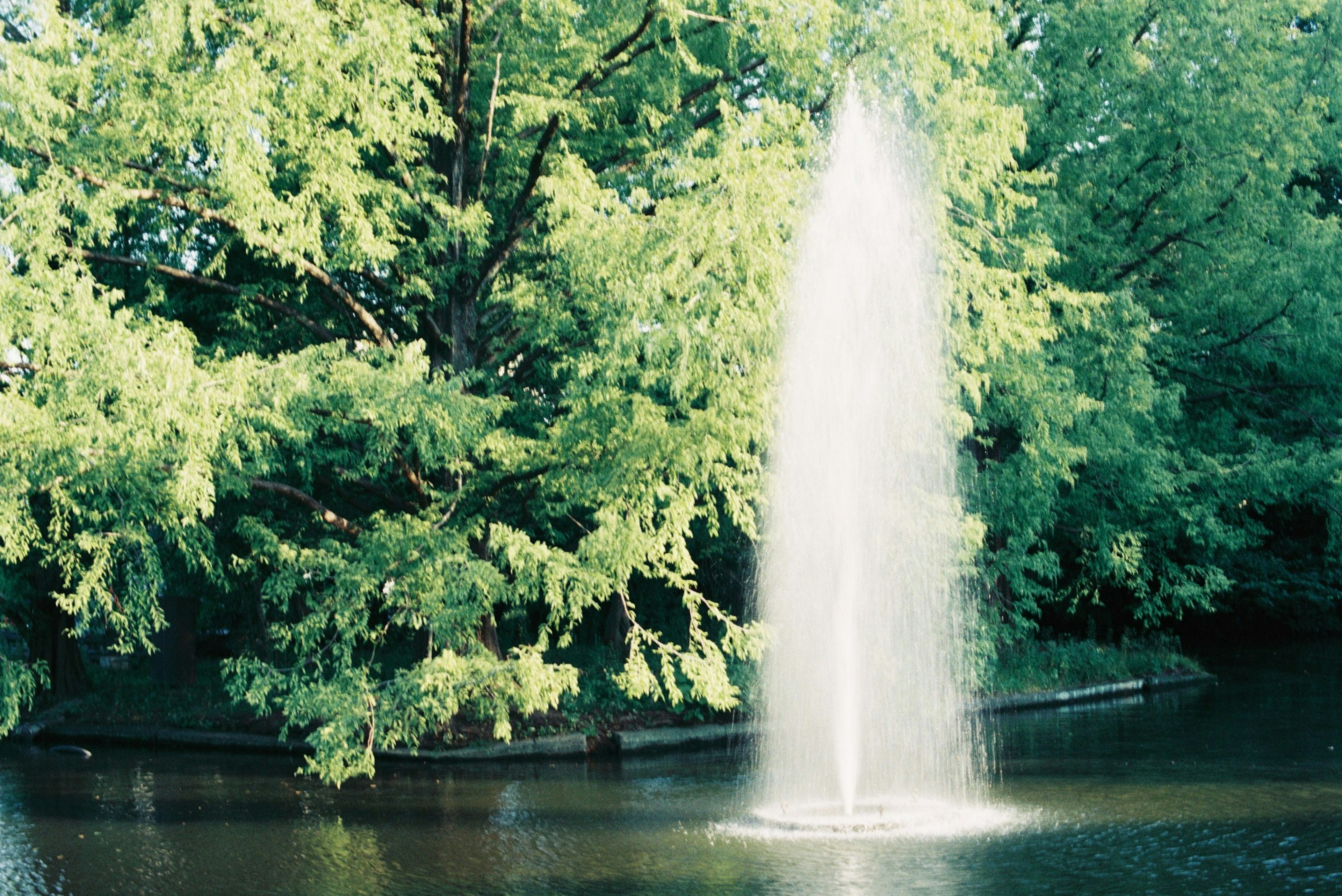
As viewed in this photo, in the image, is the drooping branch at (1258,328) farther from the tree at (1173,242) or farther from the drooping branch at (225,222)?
the drooping branch at (225,222)

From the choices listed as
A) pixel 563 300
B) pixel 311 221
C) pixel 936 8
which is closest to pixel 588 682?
pixel 563 300

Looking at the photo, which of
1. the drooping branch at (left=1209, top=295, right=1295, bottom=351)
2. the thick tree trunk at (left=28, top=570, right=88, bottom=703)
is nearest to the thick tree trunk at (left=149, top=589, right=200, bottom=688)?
the thick tree trunk at (left=28, top=570, right=88, bottom=703)

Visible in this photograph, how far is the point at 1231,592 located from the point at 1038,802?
96.9 feet

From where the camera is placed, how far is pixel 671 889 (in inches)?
348

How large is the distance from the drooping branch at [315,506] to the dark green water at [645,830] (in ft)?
9.38

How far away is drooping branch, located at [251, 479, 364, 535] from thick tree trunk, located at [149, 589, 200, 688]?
344 inches

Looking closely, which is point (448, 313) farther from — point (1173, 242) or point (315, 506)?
point (1173, 242)

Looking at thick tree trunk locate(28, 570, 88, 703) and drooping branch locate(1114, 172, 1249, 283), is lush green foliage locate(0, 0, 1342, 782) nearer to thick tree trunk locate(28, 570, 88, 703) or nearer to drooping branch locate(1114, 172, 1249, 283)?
thick tree trunk locate(28, 570, 88, 703)

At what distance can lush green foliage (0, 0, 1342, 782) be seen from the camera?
43.0 ft

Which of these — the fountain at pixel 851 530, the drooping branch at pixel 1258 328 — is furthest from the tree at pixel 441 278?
the drooping branch at pixel 1258 328

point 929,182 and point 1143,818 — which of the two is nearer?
point 1143,818

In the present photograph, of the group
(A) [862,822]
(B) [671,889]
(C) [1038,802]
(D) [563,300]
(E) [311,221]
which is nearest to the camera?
(B) [671,889]

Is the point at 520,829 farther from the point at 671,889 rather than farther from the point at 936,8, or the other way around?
the point at 936,8

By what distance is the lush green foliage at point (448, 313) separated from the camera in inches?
516
